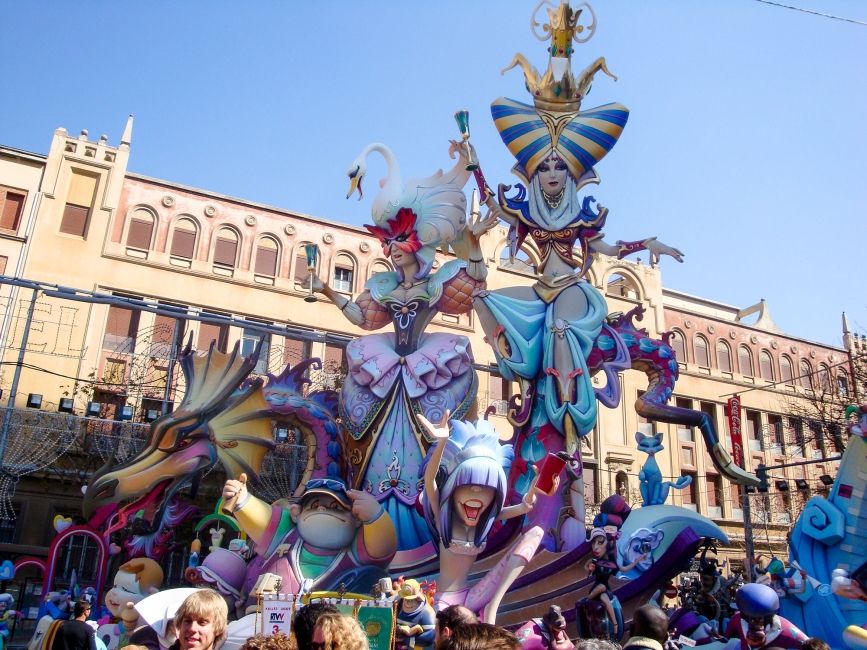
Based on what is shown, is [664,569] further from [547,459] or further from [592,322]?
[592,322]

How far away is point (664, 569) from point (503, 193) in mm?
6052

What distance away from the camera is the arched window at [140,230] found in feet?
76.4

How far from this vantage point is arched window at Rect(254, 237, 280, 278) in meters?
24.7

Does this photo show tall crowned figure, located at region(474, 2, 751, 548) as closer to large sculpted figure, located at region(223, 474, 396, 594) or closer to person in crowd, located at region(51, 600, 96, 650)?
large sculpted figure, located at region(223, 474, 396, 594)

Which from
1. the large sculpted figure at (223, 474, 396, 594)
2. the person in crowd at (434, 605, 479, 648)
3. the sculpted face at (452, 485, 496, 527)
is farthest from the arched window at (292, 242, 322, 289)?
the person in crowd at (434, 605, 479, 648)

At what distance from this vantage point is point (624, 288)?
30.5 meters

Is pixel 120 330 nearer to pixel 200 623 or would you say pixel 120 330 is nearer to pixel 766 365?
pixel 200 623

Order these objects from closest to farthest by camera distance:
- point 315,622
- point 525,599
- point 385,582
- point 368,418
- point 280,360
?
point 315,622
point 385,582
point 525,599
point 368,418
point 280,360

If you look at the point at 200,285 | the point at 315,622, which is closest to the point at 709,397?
the point at 200,285

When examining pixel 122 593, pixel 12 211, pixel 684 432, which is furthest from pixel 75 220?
pixel 684 432

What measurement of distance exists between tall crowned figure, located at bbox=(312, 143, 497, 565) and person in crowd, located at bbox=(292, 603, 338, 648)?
6483 millimetres

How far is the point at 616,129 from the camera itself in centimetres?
1236

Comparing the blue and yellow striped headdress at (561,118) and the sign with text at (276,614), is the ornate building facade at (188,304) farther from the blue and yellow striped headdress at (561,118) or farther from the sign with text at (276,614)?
the sign with text at (276,614)

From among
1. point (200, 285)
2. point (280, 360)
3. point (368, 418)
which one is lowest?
point (368, 418)
